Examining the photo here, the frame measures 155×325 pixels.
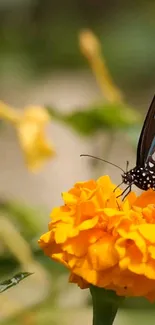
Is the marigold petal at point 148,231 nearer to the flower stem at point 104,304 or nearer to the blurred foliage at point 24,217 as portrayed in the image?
the flower stem at point 104,304

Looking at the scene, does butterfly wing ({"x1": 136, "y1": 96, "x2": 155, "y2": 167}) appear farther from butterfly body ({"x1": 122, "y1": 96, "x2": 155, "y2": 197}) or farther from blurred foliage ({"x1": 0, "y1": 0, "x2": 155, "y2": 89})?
blurred foliage ({"x1": 0, "y1": 0, "x2": 155, "y2": 89})

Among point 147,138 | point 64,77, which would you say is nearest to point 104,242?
point 147,138

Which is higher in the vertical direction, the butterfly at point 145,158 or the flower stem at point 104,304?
the butterfly at point 145,158

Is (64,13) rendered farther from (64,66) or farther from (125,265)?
(125,265)

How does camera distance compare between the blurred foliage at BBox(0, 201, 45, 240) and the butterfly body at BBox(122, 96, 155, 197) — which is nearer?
the butterfly body at BBox(122, 96, 155, 197)

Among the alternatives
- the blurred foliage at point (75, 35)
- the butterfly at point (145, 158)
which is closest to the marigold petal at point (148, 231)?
the butterfly at point (145, 158)

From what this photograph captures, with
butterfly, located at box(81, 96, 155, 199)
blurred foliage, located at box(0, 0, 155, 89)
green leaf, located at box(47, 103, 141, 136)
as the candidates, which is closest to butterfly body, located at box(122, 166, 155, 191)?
butterfly, located at box(81, 96, 155, 199)

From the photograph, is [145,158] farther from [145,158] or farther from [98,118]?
[98,118]
